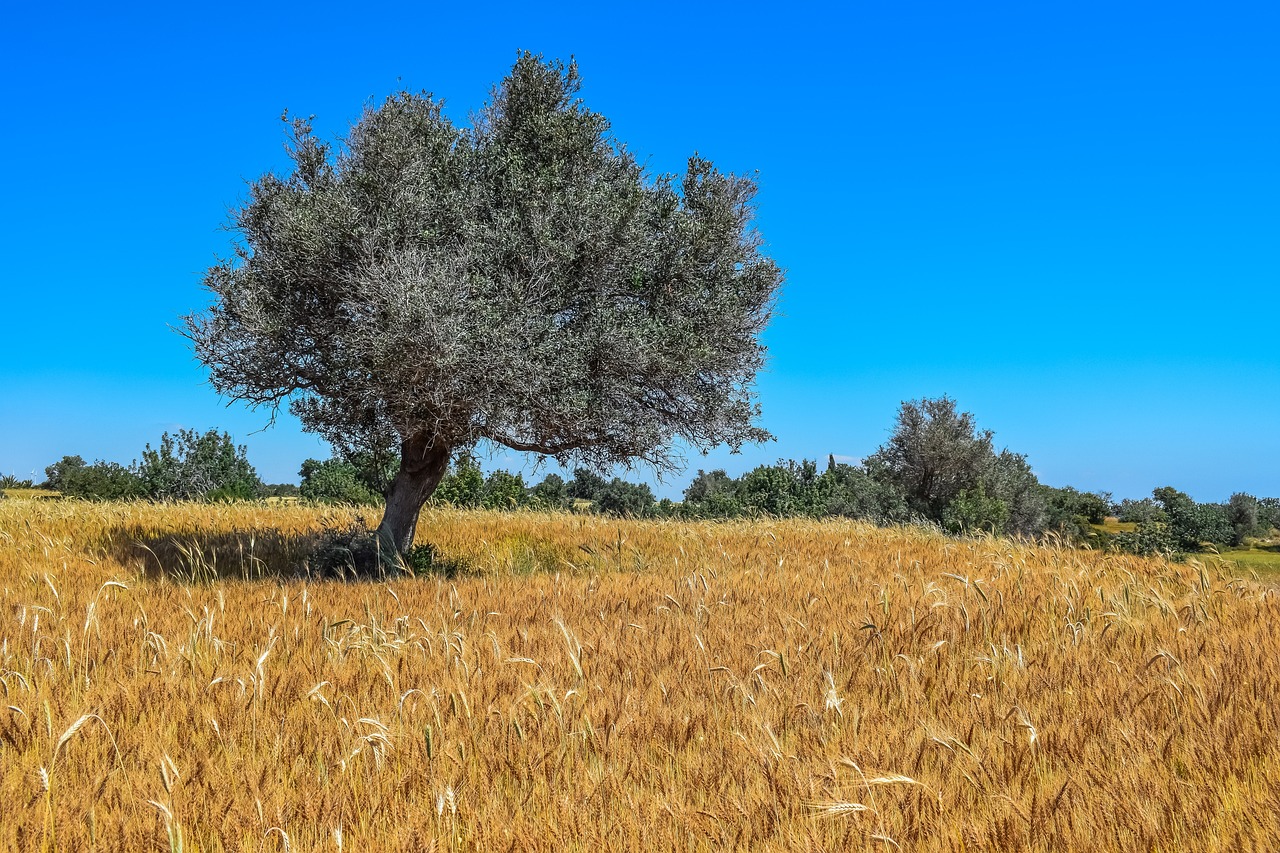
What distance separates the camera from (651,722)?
4328 mm

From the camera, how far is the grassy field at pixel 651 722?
10.4 ft

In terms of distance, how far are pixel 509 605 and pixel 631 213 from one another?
808cm

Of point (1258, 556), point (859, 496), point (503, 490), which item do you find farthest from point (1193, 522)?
point (503, 490)

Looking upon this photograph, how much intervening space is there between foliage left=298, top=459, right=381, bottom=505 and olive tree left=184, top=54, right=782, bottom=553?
2120 centimetres

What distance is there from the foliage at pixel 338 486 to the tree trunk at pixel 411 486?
807 inches

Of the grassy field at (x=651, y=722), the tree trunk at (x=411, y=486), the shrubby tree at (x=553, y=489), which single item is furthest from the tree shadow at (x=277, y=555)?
the shrubby tree at (x=553, y=489)

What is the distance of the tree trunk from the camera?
48.7ft

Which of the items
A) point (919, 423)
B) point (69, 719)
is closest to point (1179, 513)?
point (919, 423)

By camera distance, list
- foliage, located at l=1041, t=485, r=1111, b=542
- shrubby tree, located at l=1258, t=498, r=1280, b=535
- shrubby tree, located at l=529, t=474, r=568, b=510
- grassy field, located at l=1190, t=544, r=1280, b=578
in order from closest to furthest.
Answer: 1. grassy field, located at l=1190, t=544, r=1280, b=578
2. shrubby tree, located at l=529, t=474, r=568, b=510
3. foliage, located at l=1041, t=485, r=1111, b=542
4. shrubby tree, located at l=1258, t=498, r=1280, b=535

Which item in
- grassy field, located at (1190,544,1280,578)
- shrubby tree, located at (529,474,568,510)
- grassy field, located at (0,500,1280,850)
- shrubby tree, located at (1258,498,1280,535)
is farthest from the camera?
shrubby tree, located at (1258,498,1280,535)

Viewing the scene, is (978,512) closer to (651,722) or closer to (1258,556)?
(1258,556)

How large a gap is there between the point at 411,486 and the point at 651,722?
37.7 feet

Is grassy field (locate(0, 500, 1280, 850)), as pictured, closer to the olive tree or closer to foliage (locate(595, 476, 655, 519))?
the olive tree

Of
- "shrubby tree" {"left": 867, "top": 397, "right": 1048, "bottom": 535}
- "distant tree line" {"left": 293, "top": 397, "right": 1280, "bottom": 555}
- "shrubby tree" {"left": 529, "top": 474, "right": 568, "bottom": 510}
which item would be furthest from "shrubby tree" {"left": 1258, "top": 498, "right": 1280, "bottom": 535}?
"shrubby tree" {"left": 529, "top": 474, "right": 568, "bottom": 510}
